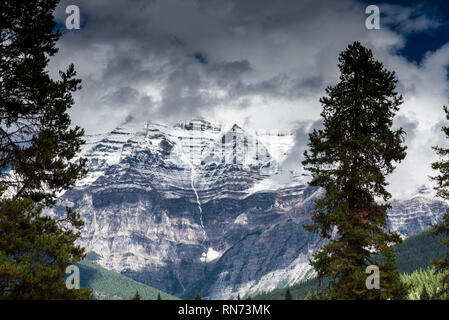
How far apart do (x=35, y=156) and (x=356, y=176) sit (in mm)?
16073

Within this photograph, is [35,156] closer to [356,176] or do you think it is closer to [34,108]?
[34,108]

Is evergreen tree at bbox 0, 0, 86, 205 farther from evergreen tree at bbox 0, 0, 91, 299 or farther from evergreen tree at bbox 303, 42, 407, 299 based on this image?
evergreen tree at bbox 303, 42, 407, 299

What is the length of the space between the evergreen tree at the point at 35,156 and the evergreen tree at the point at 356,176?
489 inches

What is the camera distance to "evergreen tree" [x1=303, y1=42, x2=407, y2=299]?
2266 cm

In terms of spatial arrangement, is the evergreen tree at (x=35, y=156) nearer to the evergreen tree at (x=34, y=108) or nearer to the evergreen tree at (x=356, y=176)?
the evergreen tree at (x=34, y=108)

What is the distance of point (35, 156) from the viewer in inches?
897

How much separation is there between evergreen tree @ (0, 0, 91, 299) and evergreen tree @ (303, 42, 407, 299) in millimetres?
12432

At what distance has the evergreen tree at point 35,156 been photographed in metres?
20.7

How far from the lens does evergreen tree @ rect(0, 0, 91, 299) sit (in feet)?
68.0

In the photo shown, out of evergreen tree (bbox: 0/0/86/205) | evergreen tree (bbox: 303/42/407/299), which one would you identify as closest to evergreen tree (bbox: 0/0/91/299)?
evergreen tree (bbox: 0/0/86/205)

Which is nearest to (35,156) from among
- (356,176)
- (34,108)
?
(34,108)
